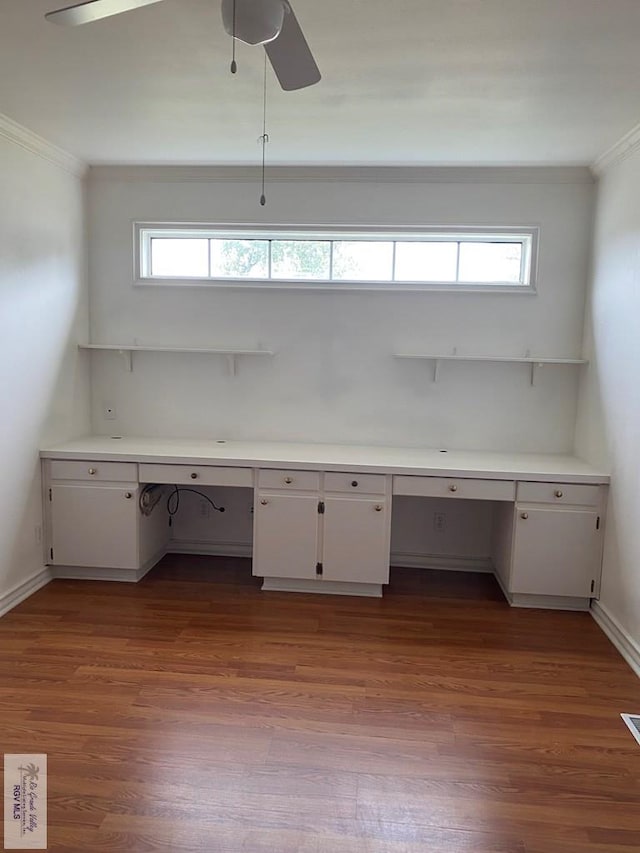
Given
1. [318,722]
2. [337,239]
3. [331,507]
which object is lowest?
[318,722]

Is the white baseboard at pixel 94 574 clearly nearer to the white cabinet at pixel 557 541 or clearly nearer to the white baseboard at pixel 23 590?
the white baseboard at pixel 23 590

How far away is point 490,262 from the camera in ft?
12.7

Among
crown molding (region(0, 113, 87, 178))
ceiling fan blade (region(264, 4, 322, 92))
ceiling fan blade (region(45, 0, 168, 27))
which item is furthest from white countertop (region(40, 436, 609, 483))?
ceiling fan blade (region(45, 0, 168, 27))

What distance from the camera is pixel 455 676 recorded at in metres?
2.71

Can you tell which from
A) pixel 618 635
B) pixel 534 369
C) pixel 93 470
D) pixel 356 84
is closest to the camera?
pixel 356 84

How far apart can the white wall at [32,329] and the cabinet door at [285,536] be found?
137 centimetres

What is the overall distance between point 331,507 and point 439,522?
3.15ft

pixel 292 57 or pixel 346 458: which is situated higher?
pixel 292 57

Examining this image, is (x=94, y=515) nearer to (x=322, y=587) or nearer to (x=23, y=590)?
(x=23, y=590)

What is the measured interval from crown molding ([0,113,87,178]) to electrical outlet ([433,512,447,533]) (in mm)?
3322

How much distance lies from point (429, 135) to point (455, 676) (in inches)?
109

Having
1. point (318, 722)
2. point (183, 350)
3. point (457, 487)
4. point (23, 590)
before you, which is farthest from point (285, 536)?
point (23, 590)

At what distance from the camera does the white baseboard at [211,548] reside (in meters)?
4.20

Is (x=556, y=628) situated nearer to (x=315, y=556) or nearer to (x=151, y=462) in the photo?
(x=315, y=556)
